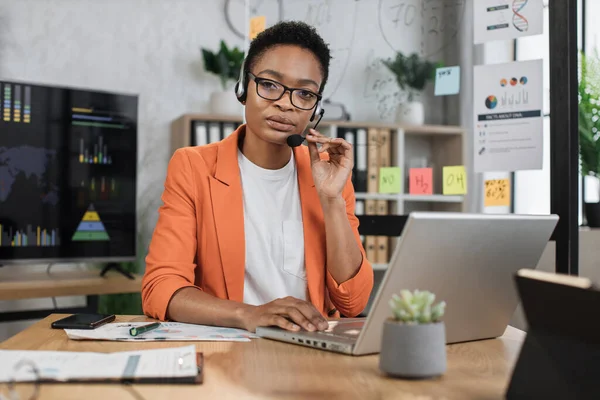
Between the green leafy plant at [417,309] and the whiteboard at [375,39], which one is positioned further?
the whiteboard at [375,39]

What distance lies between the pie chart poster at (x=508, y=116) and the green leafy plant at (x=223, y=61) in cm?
177

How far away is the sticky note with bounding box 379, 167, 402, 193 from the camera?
2.46 meters

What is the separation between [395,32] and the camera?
2414 millimetres

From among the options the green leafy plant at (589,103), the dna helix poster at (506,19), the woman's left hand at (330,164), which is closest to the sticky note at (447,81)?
the dna helix poster at (506,19)

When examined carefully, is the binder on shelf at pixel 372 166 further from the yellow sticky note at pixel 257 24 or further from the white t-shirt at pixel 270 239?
the white t-shirt at pixel 270 239

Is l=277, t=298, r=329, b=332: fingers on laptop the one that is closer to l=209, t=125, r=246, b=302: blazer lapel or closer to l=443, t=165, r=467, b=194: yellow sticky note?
l=209, t=125, r=246, b=302: blazer lapel

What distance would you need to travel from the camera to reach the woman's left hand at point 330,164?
1592mm

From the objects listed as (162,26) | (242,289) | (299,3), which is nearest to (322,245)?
(242,289)

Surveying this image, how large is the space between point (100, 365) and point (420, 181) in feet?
5.53

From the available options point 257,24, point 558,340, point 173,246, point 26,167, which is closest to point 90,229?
point 26,167

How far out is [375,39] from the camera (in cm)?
245

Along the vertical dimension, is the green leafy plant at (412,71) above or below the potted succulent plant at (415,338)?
above

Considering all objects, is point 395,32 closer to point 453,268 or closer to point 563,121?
point 563,121

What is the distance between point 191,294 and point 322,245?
0.41 m
